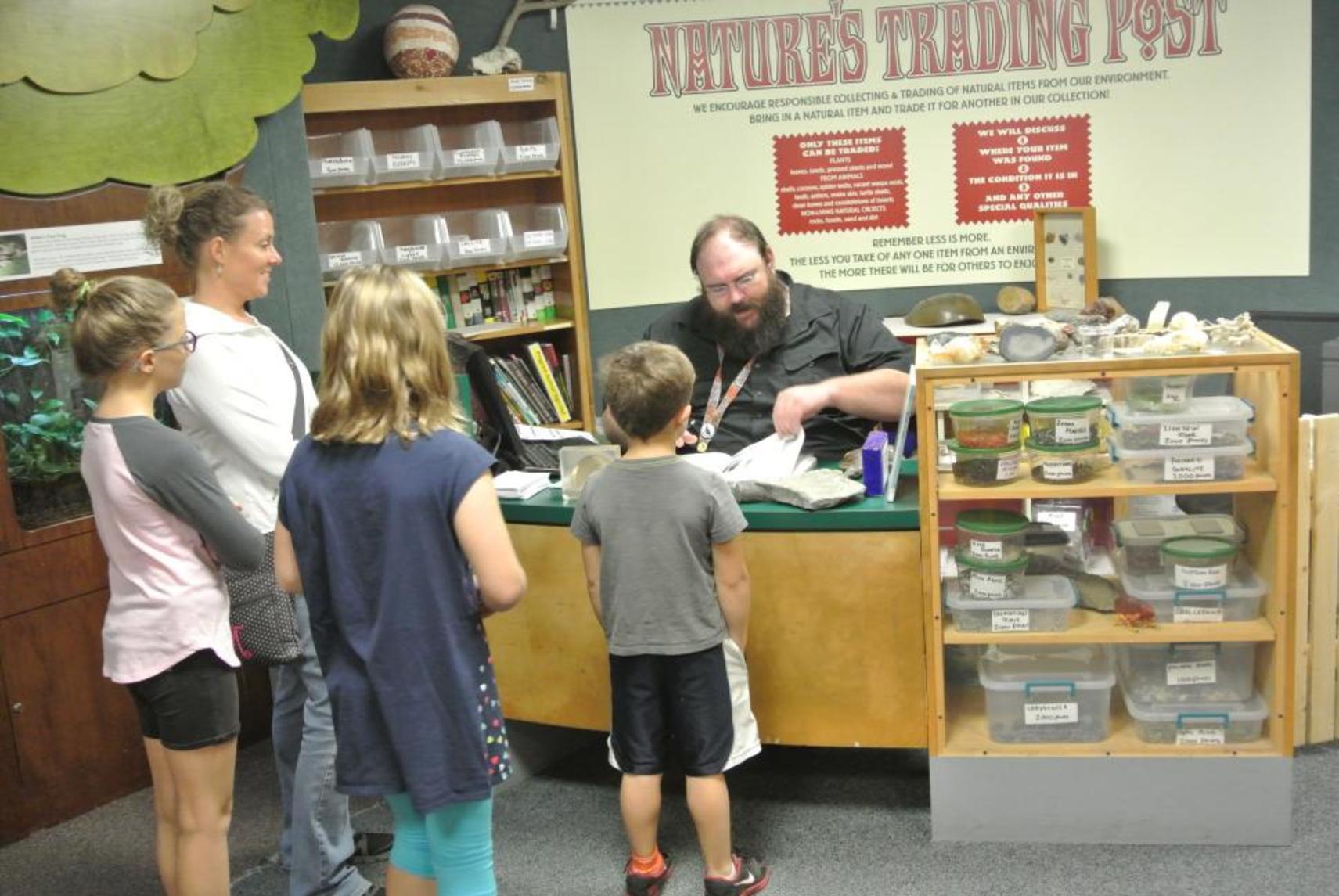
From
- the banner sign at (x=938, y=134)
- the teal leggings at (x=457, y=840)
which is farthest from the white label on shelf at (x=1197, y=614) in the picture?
the banner sign at (x=938, y=134)

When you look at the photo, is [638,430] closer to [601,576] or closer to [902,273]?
[601,576]

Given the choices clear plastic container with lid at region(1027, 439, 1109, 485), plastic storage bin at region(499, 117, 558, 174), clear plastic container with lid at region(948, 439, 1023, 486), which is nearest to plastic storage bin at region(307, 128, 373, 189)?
plastic storage bin at region(499, 117, 558, 174)

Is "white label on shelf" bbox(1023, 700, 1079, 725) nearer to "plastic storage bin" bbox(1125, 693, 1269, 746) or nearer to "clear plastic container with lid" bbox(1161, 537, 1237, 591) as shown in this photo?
"plastic storage bin" bbox(1125, 693, 1269, 746)

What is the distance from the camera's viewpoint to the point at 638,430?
2.76 meters

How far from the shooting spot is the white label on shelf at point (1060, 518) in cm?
346

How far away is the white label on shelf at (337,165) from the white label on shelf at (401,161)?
0.45 feet

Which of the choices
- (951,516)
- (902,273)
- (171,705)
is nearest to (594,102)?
(902,273)

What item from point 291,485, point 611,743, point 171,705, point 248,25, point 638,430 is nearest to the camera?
point 291,485

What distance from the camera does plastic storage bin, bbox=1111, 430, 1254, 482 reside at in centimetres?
290

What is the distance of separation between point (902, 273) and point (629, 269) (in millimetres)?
1081

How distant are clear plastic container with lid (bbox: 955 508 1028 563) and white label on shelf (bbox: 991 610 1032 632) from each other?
0.11m

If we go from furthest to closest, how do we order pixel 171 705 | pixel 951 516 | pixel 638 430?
pixel 951 516, pixel 638 430, pixel 171 705

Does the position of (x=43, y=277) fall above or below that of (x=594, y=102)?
below

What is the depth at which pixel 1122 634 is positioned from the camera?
300cm
